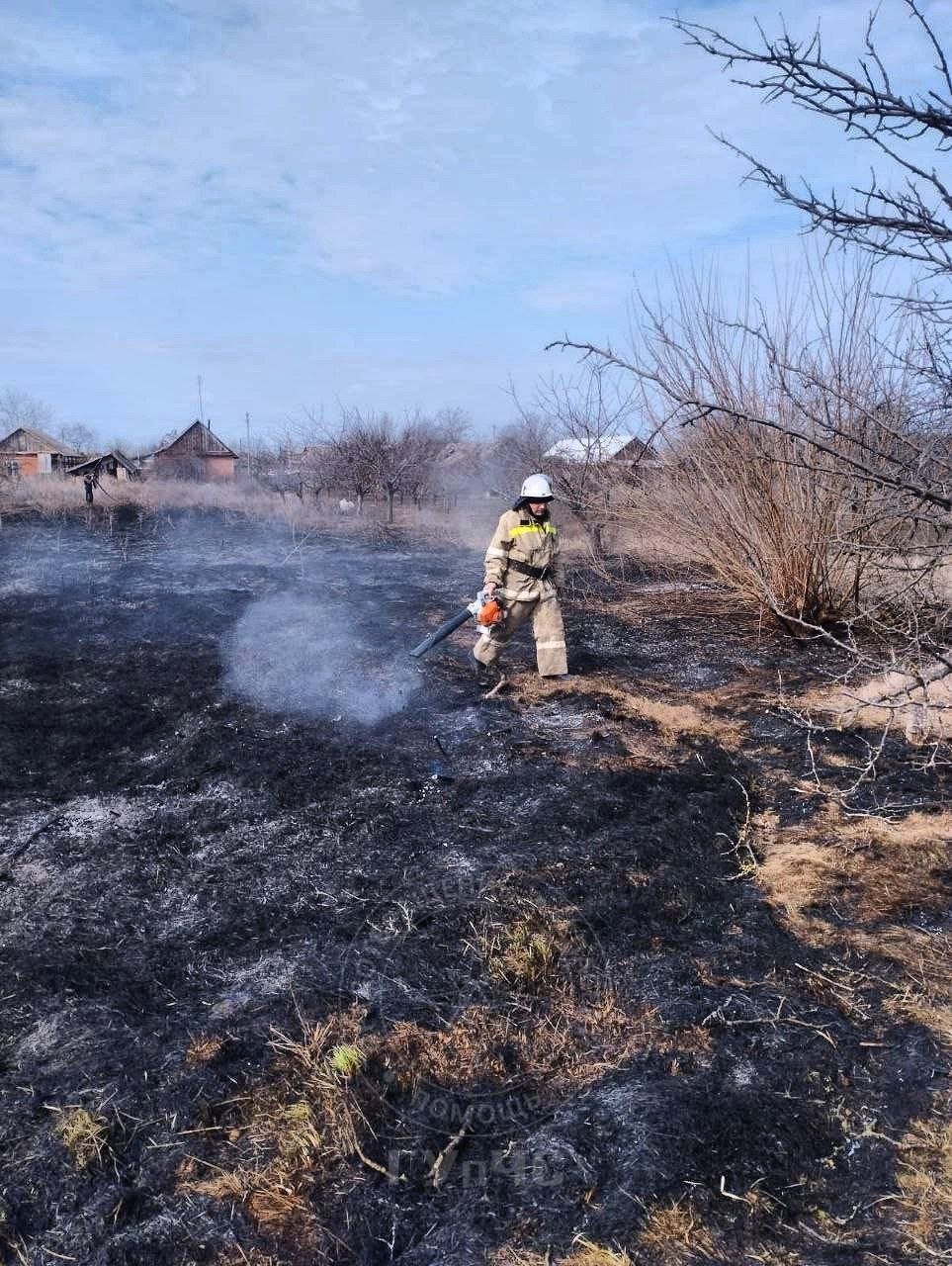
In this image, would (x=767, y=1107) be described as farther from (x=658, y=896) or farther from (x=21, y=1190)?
(x=21, y=1190)

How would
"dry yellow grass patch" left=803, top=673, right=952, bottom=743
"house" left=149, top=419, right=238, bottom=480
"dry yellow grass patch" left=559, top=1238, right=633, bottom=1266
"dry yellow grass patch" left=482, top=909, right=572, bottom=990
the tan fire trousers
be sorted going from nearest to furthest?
"dry yellow grass patch" left=559, top=1238, right=633, bottom=1266
"dry yellow grass patch" left=482, top=909, right=572, bottom=990
"dry yellow grass patch" left=803, top=673, right=952, bottom=743
the tan fire trousers
"house" left=149, top=419, right=238, bottom=480

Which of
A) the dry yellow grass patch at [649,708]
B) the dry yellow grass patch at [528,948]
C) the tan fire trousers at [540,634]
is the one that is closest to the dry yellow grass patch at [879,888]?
the dry yellow grass patch at [528,948]

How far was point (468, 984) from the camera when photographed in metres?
3.05

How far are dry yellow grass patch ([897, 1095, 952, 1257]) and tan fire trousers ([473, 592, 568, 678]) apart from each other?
455 cm

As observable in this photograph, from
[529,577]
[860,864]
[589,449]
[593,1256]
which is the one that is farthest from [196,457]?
[593,1256]

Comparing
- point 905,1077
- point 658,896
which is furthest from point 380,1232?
point 658,896

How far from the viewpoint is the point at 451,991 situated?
3.02 meters

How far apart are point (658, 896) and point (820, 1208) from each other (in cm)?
152

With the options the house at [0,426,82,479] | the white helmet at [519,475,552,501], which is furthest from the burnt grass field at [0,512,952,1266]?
the house at [0,426,82,479]

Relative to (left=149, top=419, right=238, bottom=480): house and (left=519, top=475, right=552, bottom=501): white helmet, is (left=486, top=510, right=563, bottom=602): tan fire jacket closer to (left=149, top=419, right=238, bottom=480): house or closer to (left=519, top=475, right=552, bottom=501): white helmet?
(left=519, top=475, right=552, bottom=501): white helmet

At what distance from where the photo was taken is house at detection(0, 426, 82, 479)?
37344 mm

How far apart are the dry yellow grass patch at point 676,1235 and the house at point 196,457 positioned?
3215 centimetres

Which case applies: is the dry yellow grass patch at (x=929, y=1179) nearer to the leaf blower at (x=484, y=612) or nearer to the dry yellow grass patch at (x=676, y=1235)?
the dry yellow grass patch at (x=676, y=1235)

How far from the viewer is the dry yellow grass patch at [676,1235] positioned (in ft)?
6.55
